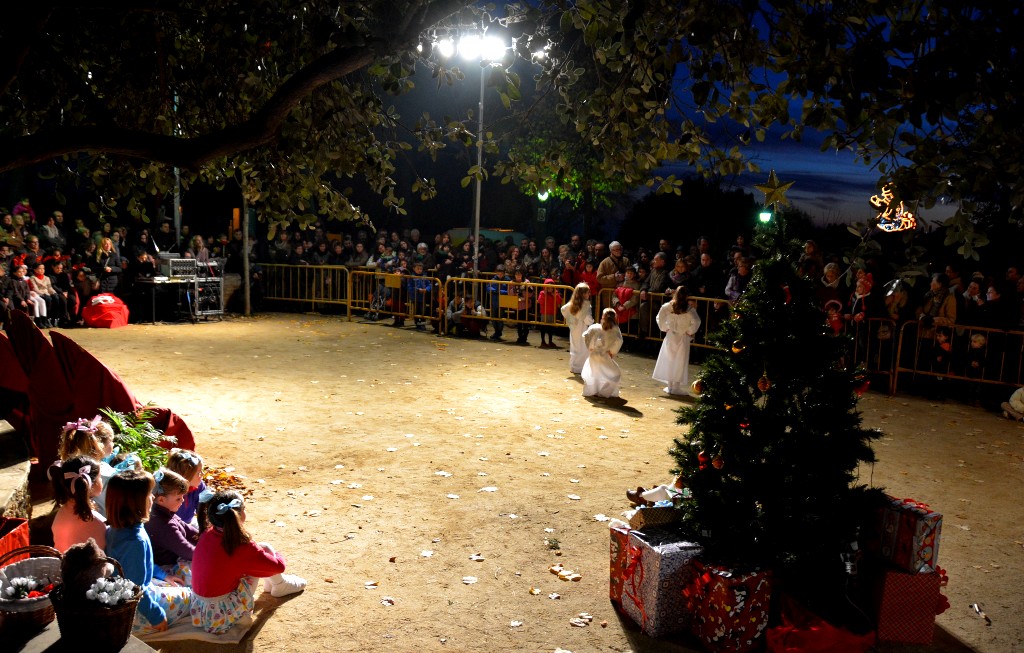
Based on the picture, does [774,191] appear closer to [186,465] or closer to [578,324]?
[186,465]

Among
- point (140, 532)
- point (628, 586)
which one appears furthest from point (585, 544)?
point (140, 532)

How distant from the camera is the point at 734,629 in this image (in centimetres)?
490

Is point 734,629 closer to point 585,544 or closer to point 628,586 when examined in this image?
point 628,586

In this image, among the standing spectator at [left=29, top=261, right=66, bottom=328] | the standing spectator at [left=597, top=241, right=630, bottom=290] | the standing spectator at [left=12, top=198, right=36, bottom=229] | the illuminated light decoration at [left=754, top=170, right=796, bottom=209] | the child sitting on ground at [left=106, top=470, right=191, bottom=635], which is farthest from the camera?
the standing spectator at [left=12, top=198, right=36, bottom=229]

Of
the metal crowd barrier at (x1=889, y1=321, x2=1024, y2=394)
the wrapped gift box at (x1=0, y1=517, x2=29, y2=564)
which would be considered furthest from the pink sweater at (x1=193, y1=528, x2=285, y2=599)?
the metal crowd barrier at (x1=889, y1=321, x2=1024, y2=394)

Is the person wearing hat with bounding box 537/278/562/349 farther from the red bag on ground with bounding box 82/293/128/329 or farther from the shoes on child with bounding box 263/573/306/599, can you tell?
the shoes on child with bounding box 263/573/306/599

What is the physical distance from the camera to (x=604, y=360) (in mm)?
12172

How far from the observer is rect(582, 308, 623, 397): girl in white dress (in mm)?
12102

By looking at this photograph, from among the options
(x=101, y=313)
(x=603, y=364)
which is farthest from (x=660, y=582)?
(x=101, y=313)

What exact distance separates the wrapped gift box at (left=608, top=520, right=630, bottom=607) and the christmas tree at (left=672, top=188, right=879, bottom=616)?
1.51 feet

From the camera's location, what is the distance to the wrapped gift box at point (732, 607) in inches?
193

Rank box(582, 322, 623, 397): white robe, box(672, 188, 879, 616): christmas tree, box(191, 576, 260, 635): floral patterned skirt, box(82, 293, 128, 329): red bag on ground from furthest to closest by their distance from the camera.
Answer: box(82, 293, 128, 329): red bag on ground
box(582, 322, 623, 397): white robe
box(672, 188, 879, 616): christmas tree
box(191, 576, 260, 635): floral patterned skirt

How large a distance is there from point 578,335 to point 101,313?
1096 cm

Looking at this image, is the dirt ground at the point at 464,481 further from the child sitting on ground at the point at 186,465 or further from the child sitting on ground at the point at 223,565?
the child sitting on ground at the point at 186,465
